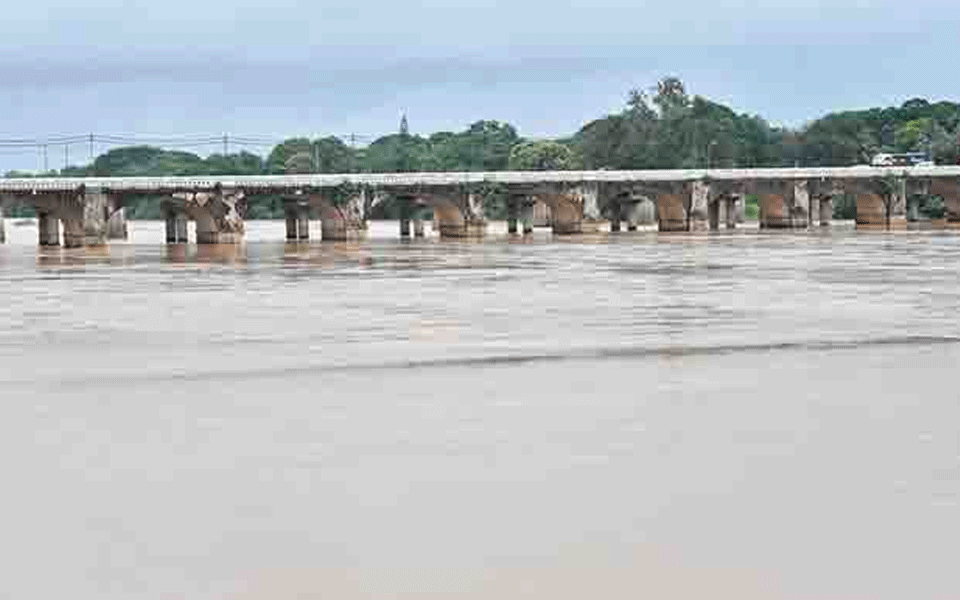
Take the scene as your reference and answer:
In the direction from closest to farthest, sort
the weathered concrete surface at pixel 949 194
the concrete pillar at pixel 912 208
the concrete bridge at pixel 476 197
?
the concrete bridge at pixel 476 197 < the weathered concrete surface at pixel 949 194 < the concrete pillar at pixel 912 208

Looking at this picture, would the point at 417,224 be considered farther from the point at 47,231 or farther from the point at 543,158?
the point at 543,158

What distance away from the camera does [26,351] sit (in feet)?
79.9

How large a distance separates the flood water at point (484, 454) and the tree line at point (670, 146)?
382 feet

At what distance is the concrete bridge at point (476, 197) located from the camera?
90.5m

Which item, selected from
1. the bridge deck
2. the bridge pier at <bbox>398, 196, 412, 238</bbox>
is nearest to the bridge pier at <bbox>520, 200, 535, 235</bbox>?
the bridge deck

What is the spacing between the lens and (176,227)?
4018 inches

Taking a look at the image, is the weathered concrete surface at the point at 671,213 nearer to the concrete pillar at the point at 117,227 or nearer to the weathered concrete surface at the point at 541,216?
the weathered concrete surface at the point at 541,216

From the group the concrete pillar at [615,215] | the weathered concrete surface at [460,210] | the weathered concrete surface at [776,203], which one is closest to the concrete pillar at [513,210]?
the weathered concrete surface at [460,210]

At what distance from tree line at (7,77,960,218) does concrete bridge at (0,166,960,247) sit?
26.8m

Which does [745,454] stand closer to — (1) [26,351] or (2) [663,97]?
(1) [26,351]

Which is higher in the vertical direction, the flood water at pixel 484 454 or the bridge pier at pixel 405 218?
the bridge pier at pixel 405 218

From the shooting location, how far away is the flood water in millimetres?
10000

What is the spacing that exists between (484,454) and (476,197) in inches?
3435

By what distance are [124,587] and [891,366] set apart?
13.6 metres
